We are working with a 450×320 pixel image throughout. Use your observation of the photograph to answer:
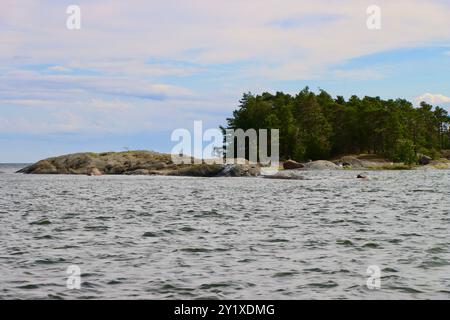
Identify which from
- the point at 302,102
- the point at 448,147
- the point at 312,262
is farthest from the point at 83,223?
the point at 448,147

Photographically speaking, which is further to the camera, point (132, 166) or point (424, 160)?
point (424, 160)

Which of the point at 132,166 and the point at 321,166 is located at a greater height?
the point at 132,166

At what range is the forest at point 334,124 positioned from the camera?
5404 inches

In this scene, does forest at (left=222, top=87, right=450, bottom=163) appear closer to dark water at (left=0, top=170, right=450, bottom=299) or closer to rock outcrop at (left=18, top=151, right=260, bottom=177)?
rock outcrop at (left=18, top=151, right=260, bottom=177)

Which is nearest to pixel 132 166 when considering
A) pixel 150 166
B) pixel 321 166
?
Answer: pixel 150 166

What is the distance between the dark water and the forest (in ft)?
321

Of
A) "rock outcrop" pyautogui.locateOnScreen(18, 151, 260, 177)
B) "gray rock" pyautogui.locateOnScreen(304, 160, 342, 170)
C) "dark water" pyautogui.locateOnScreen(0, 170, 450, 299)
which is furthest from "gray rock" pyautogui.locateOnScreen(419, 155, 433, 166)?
"dark water" pyautogui.locateOnScreen(0, 170, 450, 299)

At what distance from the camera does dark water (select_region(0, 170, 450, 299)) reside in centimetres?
1501

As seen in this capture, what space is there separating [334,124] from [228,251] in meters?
136

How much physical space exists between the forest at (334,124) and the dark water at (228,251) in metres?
97.8

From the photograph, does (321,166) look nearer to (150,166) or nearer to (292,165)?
(292,165)

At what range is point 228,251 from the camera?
66.6 feet

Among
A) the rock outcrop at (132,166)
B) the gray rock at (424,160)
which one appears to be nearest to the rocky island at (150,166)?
the rock outcrop at (132,166)

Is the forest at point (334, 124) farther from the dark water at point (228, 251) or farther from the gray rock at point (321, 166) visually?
the dark water at point (228, 251)
